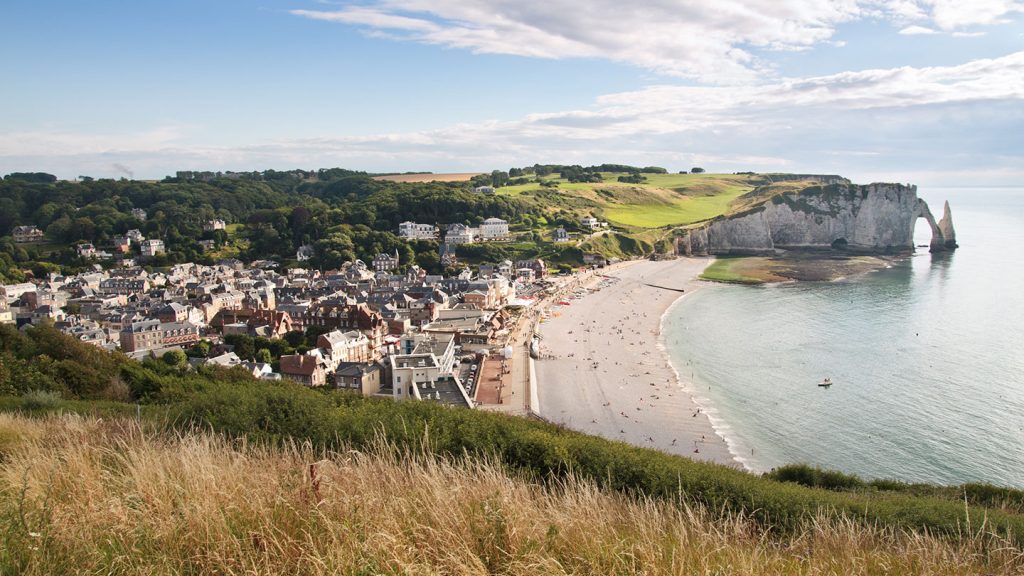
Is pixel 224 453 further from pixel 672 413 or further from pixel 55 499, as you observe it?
pixel 672 413

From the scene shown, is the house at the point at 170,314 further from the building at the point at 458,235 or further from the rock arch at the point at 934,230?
the rock arch at the point at 934,230

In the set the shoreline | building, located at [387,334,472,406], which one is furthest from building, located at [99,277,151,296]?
the shoreline

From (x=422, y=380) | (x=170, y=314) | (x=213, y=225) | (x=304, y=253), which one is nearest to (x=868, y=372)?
(x=422, y=380)

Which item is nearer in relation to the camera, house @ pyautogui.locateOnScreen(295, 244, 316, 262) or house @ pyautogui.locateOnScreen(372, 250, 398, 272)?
house @ pyautogui.locateOnScreen(372, 250, 398, 272)

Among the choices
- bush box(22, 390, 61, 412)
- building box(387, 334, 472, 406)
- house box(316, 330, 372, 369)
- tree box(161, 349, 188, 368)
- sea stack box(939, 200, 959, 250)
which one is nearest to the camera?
bush box(22, 390, 61, 412)

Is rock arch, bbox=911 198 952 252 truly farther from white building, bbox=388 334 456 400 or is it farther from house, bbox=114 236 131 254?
house, bbox=114 236 131 254

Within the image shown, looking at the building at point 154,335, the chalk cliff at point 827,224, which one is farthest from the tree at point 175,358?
the chalk cliff at point 827,224
